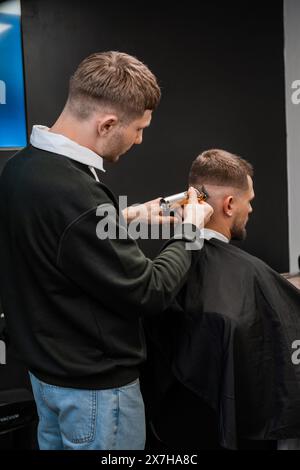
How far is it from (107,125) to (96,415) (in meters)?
0.75

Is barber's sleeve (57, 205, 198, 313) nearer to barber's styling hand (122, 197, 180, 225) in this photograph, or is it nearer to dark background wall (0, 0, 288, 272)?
barber's styling hand (122, 197, 180, 225)

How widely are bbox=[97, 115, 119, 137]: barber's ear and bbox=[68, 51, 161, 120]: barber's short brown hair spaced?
29 millimetres

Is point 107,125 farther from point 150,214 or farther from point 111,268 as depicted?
point 150,214

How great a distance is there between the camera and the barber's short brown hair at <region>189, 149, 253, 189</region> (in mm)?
2006

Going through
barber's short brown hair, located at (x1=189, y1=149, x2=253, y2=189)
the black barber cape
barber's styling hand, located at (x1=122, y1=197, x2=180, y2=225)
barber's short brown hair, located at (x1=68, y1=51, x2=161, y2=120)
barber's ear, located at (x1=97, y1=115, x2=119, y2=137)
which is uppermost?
barber's short brown hair, located at (x1=68, y1=51, x2=161, y2=120)

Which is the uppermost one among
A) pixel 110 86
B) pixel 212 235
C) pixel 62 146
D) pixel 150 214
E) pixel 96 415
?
pixel 110 86

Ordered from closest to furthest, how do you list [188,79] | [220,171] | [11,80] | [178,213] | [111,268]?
[111,268] < [178,213] < [220,171] < [11,80] < [188,79]

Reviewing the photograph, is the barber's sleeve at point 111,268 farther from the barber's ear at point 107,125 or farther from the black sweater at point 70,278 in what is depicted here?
the barber's ear at point 107,125

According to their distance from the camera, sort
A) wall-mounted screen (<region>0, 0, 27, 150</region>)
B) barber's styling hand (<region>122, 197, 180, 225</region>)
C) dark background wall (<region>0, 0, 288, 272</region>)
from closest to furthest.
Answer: barber's styling hand (<region>122, 197, 180, 225</region>) → wall-mounted screen (<region>0, 0, 27, 150</region>) → dark background wall (<region>0, 0, 288, 272</region>)

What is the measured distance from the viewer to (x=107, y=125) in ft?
4.39

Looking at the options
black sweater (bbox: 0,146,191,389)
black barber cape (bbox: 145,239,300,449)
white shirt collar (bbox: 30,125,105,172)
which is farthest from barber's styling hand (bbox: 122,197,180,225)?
white shirt collar (bbox: 30,125,105,172)

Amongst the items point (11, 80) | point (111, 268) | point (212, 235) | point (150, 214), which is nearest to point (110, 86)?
point (111, 268)

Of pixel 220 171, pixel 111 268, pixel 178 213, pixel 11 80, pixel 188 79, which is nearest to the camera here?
pixel 111 268
